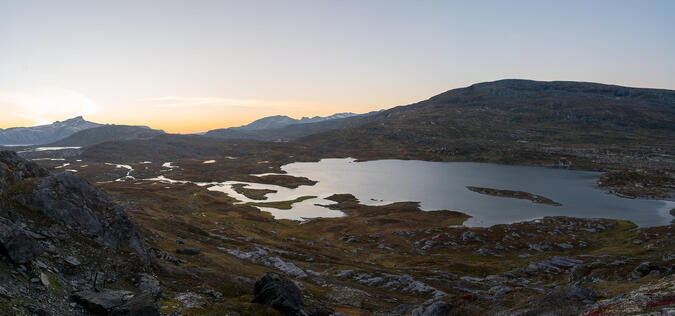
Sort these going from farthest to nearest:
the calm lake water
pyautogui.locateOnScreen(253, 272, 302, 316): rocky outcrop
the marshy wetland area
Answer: the calm lake water < the marshy wetland area < pyautogui.locateOnScreen(253, 272, 302, 316): rocky outcrop

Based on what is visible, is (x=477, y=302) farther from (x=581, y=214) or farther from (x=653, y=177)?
(x=653, y=177)

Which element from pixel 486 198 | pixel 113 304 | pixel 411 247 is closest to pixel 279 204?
pixel 411 247

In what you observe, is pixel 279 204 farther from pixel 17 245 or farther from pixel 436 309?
pixel 17 245

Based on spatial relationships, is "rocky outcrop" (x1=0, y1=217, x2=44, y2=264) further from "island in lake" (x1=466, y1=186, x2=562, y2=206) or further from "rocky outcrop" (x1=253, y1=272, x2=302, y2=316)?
"island in lake" (x1=466, y1=186, x2=562, y2=206)

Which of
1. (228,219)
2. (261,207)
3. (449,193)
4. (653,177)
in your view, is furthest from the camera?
(653,177)

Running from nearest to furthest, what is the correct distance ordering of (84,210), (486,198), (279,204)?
(84,210), (279,204), (486,198)

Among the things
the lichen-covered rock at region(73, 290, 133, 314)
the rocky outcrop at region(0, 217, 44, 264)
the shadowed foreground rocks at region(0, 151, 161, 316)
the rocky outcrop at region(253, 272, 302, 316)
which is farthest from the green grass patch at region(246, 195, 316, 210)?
the rocky outcrop at region(0, 217, 44, 264)

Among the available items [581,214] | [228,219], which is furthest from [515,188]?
[228,219]
